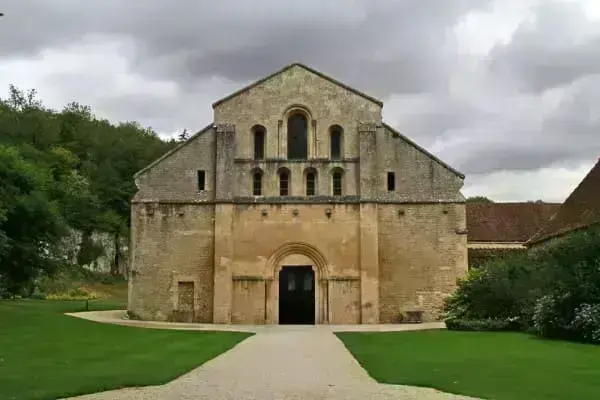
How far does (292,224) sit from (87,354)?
18351mm

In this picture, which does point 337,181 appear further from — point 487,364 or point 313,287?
point 487,364

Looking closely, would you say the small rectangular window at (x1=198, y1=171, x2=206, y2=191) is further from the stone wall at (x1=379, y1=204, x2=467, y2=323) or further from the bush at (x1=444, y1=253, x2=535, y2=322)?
the bush at (x1=444, y1=253, x2=535, y2=322)

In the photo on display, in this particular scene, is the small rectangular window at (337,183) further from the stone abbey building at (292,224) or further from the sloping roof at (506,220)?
the sloping roof at (506,220)

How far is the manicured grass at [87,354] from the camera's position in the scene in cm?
1311

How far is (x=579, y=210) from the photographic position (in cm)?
3272

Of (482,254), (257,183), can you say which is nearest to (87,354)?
(257,183)

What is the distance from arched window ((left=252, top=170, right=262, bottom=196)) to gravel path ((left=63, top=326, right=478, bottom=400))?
1643cm

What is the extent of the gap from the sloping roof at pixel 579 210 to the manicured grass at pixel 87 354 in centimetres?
1564

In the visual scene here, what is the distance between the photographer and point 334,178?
36406 millimetres

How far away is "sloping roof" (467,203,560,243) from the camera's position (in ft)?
136

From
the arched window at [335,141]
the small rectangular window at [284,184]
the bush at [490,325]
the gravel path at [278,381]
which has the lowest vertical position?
the gravel path at [278,381]

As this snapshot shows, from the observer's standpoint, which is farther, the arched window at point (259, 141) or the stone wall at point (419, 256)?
the arched window at point (259, 141)

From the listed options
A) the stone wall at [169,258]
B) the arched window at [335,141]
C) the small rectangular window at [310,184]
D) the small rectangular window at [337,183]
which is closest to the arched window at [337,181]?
the small rectangular window at [337,183]

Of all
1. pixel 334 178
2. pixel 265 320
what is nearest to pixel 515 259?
pixel 334 178
